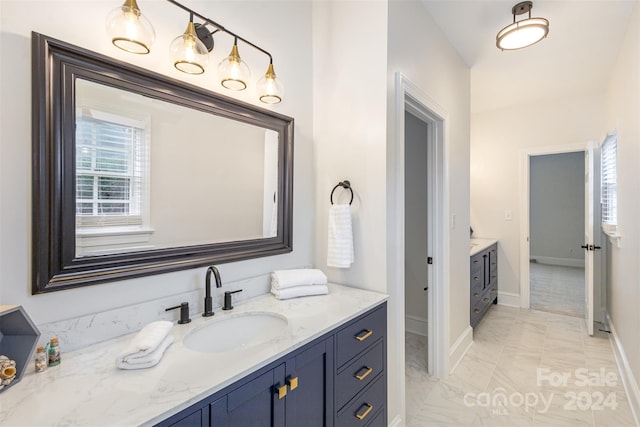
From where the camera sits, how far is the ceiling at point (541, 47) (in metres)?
2.09

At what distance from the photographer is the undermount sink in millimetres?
1230

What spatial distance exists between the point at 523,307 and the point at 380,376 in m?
3.23

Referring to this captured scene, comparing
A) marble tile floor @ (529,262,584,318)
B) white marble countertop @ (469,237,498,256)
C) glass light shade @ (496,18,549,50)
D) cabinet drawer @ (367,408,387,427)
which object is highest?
glass light shade @ (496,18,549,50)

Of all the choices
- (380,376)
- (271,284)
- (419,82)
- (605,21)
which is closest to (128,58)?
(271,284)

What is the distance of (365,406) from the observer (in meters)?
1.45

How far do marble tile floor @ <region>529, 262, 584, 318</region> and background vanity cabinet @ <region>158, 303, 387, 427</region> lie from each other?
3464mm

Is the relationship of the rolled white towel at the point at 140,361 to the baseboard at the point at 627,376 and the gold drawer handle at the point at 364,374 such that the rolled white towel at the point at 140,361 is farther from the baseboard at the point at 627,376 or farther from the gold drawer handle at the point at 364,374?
the baseboard at the point at 627,376

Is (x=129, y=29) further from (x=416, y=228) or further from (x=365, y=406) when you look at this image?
(x=416, y=228)

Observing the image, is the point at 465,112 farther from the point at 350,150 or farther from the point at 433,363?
the point at 433,363

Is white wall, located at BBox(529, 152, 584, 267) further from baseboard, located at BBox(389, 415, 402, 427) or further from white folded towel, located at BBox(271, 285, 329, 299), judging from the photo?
white folded towel, located at BBox(271, 285, 329, 299)

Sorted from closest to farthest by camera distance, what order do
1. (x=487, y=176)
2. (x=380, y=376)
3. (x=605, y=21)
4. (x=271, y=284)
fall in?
(x=380, y=376), (x=271, y=284), (x=605, y=21), (x=487, y=176)

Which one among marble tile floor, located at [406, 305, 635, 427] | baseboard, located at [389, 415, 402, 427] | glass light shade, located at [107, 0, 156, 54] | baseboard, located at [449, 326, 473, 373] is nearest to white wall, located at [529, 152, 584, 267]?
marble tile floor, located at [406, 305, 635, 427]

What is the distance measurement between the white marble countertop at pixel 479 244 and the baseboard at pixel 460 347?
756mm

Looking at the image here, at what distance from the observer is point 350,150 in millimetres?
1784
